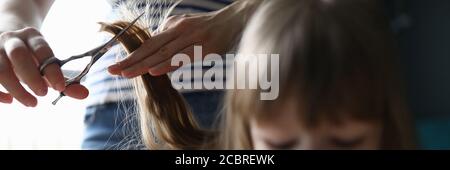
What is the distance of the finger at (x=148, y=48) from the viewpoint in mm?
422

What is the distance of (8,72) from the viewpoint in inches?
15.5

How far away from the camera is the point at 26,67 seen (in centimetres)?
39

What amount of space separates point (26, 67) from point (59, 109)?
11 cm

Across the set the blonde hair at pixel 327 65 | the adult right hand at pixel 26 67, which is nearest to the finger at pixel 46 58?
the adult right hand at pixel 26 67

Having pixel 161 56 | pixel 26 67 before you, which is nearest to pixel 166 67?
pixel 161 56

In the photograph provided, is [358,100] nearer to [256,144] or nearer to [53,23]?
[256,144]

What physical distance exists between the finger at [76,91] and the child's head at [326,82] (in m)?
0.15

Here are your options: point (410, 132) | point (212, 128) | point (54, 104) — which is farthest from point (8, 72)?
point (410, 132)

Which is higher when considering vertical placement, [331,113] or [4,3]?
[4,3]

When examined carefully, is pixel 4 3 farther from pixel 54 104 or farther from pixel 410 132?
pixel 410 132

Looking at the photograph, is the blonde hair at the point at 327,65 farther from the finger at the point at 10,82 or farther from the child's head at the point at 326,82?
the finger at the point at 10,82

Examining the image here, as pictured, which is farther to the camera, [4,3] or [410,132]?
[4,3]

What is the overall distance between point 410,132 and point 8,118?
0.38m

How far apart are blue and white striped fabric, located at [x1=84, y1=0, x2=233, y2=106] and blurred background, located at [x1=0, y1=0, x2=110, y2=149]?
0.06 feet
